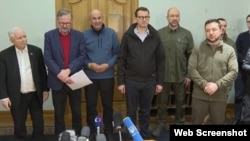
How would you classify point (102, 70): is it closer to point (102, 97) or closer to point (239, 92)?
point (102, 97)

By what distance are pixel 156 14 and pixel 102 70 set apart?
1.41m

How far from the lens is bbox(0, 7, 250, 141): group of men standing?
2904 mm

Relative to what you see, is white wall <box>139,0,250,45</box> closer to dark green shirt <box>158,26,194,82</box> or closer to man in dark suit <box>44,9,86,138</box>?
dark green shirt <box>158,26,194,82</box>

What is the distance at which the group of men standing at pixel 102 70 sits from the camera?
2904 millimetres

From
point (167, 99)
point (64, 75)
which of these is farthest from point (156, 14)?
point (64, 75)

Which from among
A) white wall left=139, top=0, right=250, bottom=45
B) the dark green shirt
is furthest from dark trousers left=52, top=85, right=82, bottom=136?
white wall left=139, top=0, right=250, bottom=45

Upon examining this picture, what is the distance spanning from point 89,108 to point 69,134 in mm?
1787

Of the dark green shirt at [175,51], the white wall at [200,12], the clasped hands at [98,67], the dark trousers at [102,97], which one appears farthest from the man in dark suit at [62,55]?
the white wall at [200,12]

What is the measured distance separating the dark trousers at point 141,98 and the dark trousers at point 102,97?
0.72 feet

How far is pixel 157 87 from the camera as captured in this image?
3.45m

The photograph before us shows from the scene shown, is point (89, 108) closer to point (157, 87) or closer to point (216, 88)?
point (157, 87)

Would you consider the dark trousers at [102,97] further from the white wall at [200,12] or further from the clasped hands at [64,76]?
the white wall at [200,12]

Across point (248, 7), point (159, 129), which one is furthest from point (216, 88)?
point (248, 7)

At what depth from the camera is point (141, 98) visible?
136 inches
